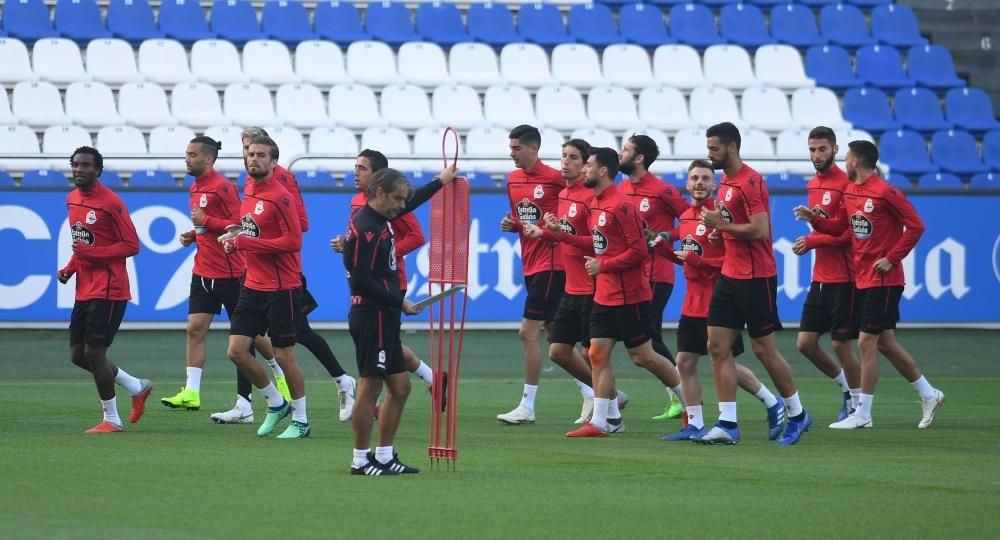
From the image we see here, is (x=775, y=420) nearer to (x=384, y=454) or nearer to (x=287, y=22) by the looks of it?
(x=384, y=454)

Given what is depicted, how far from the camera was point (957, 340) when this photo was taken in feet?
65.0

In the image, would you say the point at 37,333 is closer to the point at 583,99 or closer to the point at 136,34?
the point at 136,34

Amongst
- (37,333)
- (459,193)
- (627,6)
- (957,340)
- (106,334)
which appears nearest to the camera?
(459,193)

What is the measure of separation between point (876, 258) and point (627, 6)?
1253cm

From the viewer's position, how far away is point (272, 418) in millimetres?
11961

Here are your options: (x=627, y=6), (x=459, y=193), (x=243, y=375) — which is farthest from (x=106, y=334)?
(x=627, y=6)

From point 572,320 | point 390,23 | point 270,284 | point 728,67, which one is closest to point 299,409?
point 270,284

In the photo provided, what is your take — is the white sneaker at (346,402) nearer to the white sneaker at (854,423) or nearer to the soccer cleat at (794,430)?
the soccer cleat at (794,430)

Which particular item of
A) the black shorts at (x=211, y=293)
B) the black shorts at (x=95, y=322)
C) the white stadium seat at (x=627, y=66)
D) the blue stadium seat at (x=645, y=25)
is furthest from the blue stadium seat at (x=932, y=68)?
→ the black shorts at (x=95, y=322)

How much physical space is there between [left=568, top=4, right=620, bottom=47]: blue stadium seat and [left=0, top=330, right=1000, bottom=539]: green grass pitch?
32.9 ft

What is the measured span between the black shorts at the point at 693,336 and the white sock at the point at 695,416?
0.51 meters

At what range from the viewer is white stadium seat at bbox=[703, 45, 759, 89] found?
23.8 meters

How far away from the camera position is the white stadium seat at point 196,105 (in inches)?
828

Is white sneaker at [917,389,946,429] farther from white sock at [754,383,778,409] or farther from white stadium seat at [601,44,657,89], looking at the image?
white stadium seat at [601,44,657,89]
